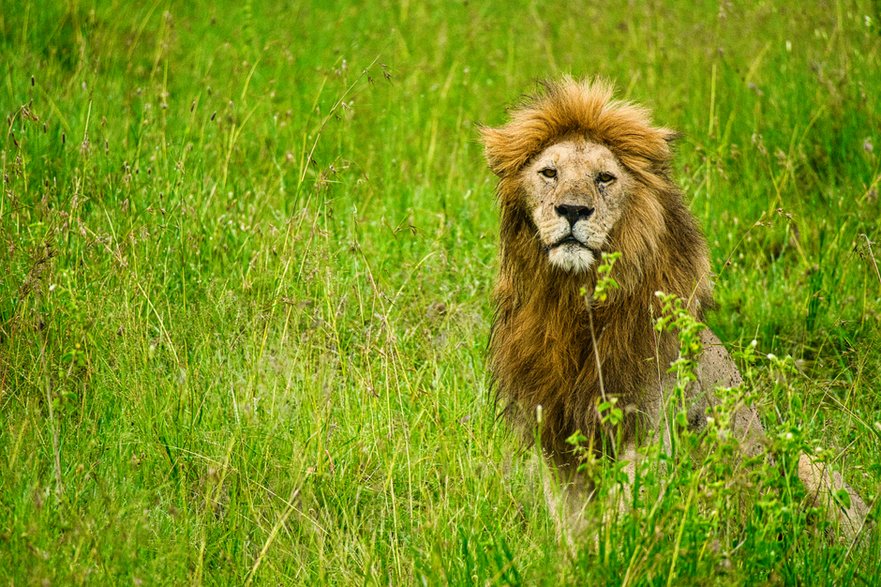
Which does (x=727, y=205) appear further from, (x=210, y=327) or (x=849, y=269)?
(x=210, y=327)

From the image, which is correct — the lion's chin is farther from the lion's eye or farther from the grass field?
the grass field

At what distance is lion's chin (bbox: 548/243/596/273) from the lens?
3.62m

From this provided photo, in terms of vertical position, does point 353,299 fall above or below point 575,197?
below

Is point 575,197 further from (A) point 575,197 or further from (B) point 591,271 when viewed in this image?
(B) point 591,271

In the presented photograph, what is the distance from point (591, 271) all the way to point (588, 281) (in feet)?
0.19

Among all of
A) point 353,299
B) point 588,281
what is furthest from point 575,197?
point 353,299

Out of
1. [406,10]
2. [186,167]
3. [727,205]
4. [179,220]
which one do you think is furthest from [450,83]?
[179,220]

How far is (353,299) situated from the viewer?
5086 mm

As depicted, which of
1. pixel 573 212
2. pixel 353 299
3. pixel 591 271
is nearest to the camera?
pixel 573 212

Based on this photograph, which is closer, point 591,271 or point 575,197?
point 575,197

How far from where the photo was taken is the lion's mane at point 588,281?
3.77 meters

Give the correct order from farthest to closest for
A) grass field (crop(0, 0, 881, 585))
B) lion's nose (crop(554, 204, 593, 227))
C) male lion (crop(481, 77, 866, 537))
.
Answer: male lion (crop(481, 77, 866, 537)) → lion's nose (crop(554, 204, 593, 227)) → grass field (crop(0, 0, 881, 585))

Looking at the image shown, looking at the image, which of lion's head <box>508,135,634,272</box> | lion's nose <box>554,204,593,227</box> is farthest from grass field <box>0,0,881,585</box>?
lion's nose <box>554,204,593,227</box>

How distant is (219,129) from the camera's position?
19.9 feet
